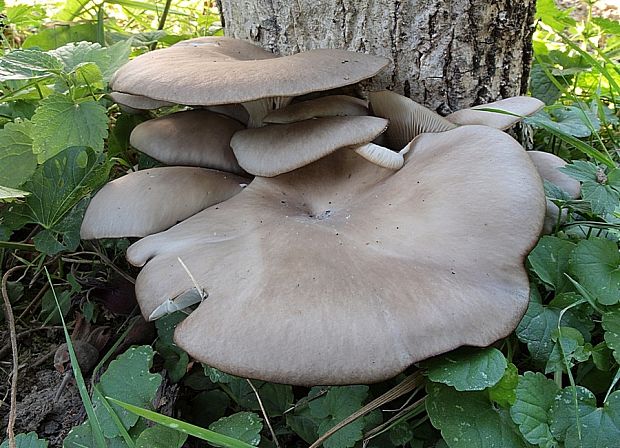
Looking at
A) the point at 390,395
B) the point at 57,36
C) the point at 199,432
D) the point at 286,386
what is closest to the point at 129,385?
the point at 199,432

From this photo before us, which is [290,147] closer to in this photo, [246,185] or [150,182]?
[246,185]

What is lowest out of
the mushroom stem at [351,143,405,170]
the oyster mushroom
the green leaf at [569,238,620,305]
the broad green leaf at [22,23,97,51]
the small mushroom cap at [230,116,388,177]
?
the green leaf at [569,238,620,305]

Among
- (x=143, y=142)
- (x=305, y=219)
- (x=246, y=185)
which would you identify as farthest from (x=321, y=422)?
(x=143, y=142)

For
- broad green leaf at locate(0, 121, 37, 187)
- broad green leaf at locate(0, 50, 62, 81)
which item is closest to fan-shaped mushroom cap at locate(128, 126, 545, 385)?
broad green leaf at locate(0, 121, 37, 187)

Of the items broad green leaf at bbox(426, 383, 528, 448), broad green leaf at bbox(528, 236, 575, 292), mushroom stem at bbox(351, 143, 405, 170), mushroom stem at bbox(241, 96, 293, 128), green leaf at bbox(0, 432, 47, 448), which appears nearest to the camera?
broad green leaf at bbox(426, 383, 528, 448)

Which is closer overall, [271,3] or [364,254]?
[364,254]

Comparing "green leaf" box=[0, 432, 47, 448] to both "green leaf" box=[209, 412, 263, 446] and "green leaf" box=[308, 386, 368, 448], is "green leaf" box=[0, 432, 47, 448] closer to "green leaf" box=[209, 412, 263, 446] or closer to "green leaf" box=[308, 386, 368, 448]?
"green leaf" box=[209, 412, 263, 446]

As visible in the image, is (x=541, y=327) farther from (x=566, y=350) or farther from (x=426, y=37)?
(x=426, y=37)

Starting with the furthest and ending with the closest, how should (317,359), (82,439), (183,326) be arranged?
(82,439)
(183,326)
(317,359)
